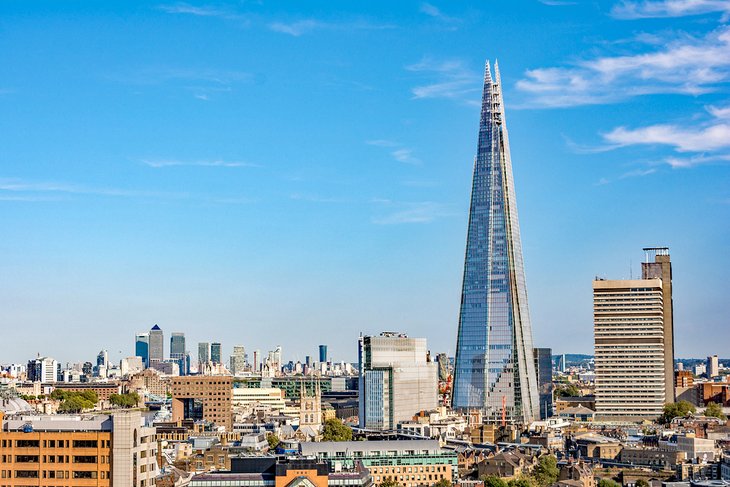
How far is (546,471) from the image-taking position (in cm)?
15088

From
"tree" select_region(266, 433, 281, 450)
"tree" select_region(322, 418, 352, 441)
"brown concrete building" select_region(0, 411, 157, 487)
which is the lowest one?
"tree" select_region(266, 433, 281, 450)

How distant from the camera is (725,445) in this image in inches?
6767

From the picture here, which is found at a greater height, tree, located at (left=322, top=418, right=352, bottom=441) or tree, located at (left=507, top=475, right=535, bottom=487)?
tree, located at (left=322, top=418, right=352, bottom=441)

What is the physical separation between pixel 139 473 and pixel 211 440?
92.4 m

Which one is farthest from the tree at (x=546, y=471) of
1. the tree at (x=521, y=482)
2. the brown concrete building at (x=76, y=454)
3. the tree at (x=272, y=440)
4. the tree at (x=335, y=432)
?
the brown concrete building at (x=76, y=454)

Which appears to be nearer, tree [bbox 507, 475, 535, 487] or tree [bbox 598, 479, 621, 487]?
tree [bbox 507, 475, 535, 487]

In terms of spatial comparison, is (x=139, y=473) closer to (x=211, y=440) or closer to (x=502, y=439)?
(x=211, y=440)

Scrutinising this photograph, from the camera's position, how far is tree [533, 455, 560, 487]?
148 metres

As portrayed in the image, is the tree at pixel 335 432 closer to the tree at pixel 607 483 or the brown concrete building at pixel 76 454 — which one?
the tree at pixel 607 483

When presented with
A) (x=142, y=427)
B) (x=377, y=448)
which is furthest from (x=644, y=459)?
(x=142, y=427)

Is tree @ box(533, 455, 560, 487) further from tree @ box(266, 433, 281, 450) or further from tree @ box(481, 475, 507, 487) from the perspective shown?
tree @ box(266, 433, 281, 450)

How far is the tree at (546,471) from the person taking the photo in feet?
484

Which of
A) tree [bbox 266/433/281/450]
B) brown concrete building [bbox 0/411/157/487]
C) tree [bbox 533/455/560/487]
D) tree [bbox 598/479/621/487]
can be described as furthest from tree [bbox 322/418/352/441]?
brown concrete building [bbox 0/411/157/487]

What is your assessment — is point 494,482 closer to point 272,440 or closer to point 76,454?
point 272,440
